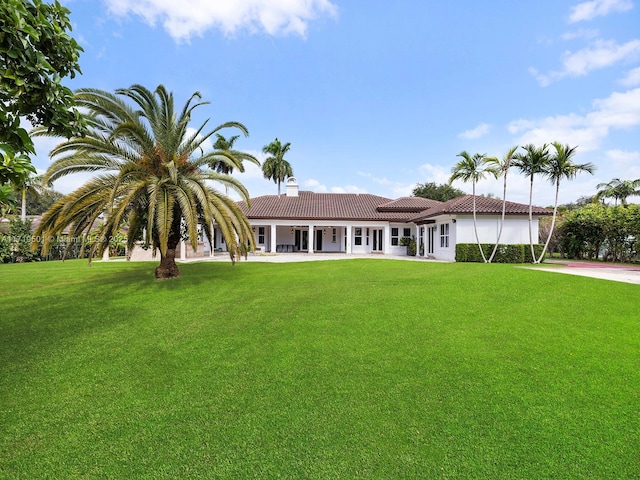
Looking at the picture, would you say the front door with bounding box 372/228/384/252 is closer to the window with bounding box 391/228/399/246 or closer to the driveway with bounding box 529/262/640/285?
the window with bounding box 391/228/399/246

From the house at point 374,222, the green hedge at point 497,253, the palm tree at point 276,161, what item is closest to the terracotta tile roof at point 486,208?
the house at point 374,222

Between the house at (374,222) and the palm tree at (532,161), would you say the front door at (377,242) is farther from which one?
the palm tree at (532,161)

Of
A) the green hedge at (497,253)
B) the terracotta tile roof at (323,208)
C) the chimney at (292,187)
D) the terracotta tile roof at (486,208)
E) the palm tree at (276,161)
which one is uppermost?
the palm tree at (276,161)

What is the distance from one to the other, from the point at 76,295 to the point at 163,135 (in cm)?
566

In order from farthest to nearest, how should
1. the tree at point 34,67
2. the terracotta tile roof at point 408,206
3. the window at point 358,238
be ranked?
1. the window at point 358,238
2. the terracotta tile roof at point 408,206
3. the tree at point 34,67

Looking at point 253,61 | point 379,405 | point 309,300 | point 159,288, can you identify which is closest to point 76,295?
point 159,288

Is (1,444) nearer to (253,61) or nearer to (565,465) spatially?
(565,465)

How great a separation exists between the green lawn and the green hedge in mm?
12274

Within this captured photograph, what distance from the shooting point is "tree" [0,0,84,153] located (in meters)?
2.73

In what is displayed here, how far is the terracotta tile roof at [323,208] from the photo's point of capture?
96.6 ft

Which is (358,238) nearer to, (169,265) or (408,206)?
(408,206)

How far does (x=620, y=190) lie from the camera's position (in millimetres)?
31797

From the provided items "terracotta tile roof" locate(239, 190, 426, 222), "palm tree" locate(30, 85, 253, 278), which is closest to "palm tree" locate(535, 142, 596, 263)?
"terracotta tile roof" locate(239, 190, 426, 222)

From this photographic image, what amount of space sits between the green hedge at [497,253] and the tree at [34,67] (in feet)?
67.9
